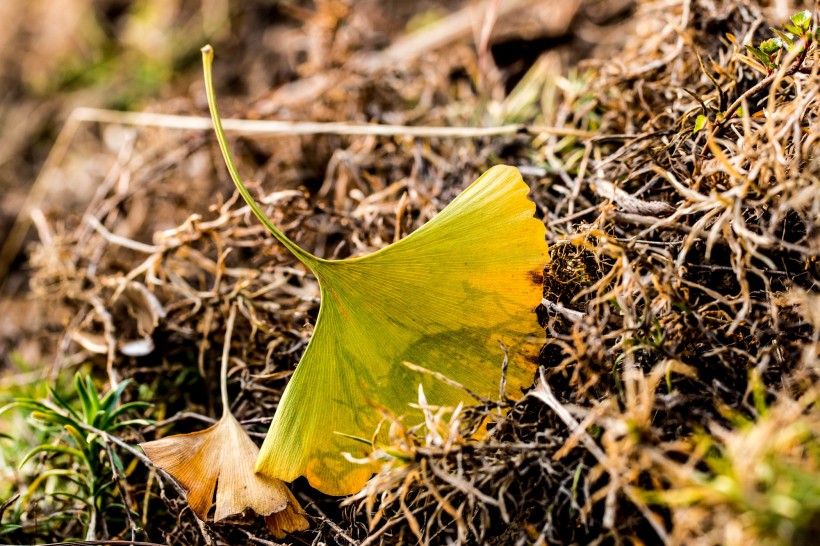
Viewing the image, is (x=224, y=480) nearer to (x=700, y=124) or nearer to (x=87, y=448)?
(x=87, y=448)

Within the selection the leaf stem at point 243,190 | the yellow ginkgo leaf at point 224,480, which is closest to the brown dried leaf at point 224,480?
the yellow ginkgo leaf at point 224,480

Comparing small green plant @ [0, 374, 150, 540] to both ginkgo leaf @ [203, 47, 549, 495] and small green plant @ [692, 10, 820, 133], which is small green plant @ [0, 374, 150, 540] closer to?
ginkgo leaf @ [203, 47, 549, 495]

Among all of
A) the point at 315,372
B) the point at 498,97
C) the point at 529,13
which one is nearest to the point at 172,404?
the point at 315,372

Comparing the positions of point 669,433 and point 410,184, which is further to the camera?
point 410,184

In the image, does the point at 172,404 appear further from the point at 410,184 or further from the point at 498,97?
the point at 498,97

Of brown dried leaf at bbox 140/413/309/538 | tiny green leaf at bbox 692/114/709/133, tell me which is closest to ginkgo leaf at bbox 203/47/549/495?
Result: brown dried leaf at bbox 140/413/309/538

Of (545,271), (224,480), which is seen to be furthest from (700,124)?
(224,480)

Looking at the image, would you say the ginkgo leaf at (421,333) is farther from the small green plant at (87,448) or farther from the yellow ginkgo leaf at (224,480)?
the small green plant at (87,448)
